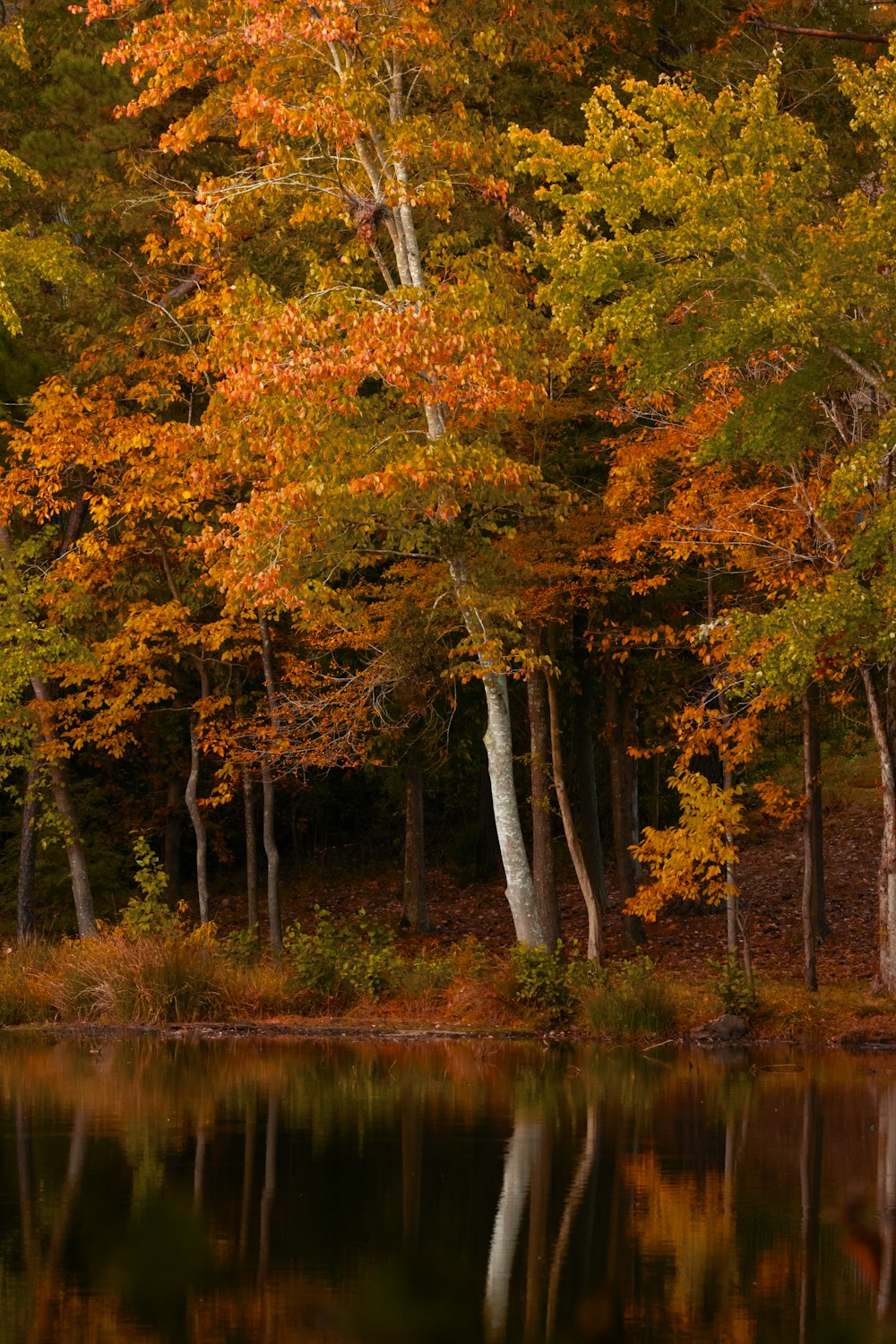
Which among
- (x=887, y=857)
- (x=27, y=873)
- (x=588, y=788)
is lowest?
(x=887, y=857)

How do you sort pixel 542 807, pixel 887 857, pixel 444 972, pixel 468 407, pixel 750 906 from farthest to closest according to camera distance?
pixel 750 906 → pixel 542 807 → pixel 444 972 → pixel 887 857 → pixel 468 407

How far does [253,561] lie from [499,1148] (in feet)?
33.6

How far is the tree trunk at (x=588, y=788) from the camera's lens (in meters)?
27.3

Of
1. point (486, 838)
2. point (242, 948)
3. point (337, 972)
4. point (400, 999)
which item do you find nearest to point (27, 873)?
point (242, 948)

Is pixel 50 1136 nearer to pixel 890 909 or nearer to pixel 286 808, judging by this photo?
pixel 890 909

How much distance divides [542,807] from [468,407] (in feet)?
21.9

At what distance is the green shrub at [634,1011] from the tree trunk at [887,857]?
110 inches

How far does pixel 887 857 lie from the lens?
68.7ft

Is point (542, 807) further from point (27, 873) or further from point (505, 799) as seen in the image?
point (27, 873)

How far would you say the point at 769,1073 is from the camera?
1658cm

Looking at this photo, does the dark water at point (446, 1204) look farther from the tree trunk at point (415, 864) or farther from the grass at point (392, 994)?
the tree trunk at point (415, 864)

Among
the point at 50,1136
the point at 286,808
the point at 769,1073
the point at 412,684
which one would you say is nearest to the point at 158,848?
the point at 286,808

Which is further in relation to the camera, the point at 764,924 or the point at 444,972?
the point at 764,924

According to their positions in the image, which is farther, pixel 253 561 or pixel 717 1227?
pixel 253 561
